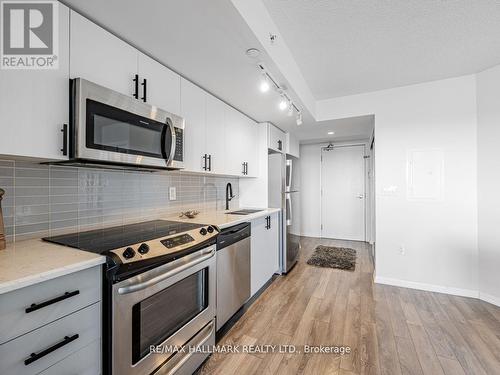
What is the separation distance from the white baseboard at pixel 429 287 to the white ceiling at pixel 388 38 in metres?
2.47

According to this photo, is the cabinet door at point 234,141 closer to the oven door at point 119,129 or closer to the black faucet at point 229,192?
the black faucet at point 229,192

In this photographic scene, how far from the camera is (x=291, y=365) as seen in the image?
64.0 inches

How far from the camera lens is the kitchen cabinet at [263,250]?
249 cm

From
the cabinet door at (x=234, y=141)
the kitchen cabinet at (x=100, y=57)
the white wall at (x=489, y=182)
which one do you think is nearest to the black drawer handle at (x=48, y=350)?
the kitchen cabinet at (x=100, y=57)

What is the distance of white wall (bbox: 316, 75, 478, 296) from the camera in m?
2.65

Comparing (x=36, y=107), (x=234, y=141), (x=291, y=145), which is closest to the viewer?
(x=36, y=107)

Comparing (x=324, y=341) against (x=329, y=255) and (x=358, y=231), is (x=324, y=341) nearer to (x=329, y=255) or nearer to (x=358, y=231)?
(x=329, y=255)

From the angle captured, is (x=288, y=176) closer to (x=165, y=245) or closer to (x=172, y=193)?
(x=172, y=193)

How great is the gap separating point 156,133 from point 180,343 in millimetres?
1366

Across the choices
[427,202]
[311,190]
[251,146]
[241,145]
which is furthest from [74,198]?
[311,190]

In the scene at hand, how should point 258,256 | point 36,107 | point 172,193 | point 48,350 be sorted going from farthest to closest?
1. point 258,256
2. point 172,193
3. point 36,107
4. point 48,350

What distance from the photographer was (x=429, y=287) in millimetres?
2805

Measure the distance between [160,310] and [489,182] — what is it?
11.1ft

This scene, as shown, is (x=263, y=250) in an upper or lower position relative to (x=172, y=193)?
lower
